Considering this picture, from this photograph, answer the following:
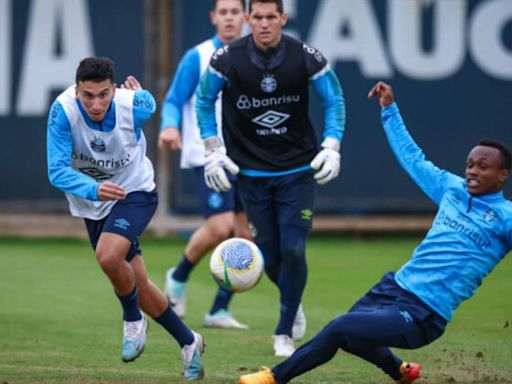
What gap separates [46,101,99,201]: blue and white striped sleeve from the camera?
23.7 ft

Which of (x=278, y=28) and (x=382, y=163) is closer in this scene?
(x=278, y=28)

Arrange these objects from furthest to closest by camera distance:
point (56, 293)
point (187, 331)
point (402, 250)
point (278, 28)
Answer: point (402, 250) → point (56, 293) → point (278, 28) → point (187, 331)

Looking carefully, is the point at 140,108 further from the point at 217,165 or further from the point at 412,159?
the point at 412,159

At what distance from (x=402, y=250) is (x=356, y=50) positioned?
2686 mm

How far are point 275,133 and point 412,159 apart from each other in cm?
185

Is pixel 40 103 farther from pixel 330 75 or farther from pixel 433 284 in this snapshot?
pixel 433 284

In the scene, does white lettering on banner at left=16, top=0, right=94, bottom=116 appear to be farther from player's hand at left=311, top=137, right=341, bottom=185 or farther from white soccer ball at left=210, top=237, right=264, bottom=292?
white soccer ball at left=210, top=237, right=264, bottom=292

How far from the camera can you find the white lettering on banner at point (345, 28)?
52.7ft

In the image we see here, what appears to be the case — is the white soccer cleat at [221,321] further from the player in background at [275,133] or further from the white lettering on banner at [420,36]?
the white lettering on banner at [420,36]

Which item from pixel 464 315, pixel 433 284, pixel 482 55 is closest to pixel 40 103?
pixel 482 55

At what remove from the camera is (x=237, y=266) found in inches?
314

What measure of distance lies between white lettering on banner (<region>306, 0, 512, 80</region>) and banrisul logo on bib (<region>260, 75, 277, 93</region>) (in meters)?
7.51

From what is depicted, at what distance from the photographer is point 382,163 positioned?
54.0ft

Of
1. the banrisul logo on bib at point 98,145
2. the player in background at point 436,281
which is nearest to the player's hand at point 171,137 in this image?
the banrisul logo on bib at point 98,145
